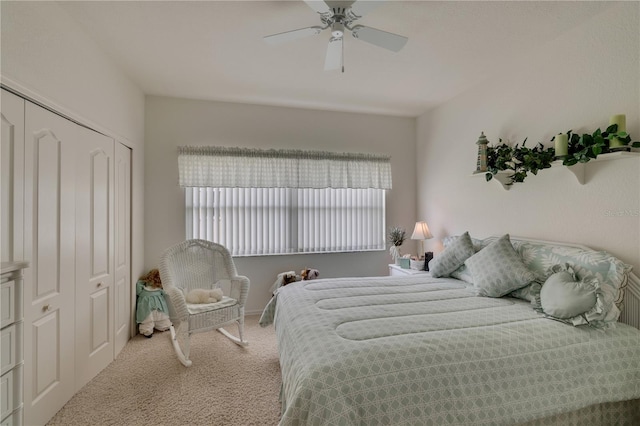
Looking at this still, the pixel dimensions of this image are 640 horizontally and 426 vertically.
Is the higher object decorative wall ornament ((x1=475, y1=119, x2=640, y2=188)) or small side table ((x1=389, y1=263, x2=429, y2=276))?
decorative wall ornament ((x1=475, y1=119, x2=640, y2=188))

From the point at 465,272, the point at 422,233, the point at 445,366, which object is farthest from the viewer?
the point at 422,233

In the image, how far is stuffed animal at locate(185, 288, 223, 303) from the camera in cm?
290

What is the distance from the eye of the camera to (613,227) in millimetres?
2102

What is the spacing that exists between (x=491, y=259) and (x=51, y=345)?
3216 millimetres

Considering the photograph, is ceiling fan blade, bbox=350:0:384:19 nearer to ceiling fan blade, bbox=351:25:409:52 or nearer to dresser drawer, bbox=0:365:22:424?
ceiling fan blade, bbox=351:25:409:52

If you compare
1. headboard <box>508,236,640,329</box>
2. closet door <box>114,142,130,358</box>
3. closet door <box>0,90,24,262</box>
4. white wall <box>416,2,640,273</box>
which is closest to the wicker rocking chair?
closet door <box>114,142,130,358</box>

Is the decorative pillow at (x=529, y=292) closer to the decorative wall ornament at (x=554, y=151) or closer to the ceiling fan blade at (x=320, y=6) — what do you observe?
the decorative wall ornament at (x=554, y=151)

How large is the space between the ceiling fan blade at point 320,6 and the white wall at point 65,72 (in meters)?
1.61

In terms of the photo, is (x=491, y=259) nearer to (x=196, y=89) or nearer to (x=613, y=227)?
(x=613, y=227)

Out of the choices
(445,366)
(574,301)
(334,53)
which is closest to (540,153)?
(574,301)

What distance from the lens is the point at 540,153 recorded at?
7.97ft

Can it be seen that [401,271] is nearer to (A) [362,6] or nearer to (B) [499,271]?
(B) [499,271]

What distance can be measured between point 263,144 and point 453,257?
267 centimetres

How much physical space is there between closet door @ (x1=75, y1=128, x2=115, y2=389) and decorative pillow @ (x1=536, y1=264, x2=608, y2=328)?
10.8 feet
